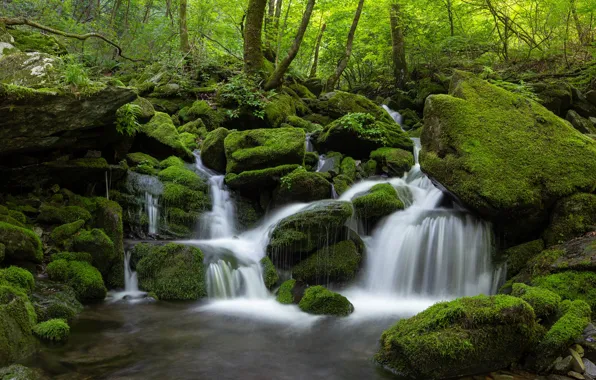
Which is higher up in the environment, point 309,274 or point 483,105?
point 483,105

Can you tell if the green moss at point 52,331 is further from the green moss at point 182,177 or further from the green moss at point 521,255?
the green moss at point 521,255

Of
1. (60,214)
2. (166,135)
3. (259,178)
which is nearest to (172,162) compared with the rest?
(166,135)

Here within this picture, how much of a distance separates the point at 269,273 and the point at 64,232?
374 centimetres

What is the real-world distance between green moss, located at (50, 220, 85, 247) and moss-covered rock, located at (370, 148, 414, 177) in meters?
7.50

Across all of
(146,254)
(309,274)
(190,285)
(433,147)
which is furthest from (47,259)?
(433,147)

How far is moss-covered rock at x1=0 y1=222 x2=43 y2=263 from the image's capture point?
6.26 metres

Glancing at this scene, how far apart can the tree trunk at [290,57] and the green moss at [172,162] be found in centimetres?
480

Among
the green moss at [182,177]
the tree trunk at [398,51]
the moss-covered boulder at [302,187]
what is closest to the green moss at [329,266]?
the moss-covered boulder at [302,187]

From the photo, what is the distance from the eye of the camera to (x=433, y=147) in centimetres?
848

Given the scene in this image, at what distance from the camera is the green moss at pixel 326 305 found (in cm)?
679

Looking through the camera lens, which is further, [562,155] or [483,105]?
[483,105]

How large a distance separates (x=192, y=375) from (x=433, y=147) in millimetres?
6172

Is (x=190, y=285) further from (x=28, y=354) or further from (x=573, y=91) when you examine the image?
(x=573, y=91)

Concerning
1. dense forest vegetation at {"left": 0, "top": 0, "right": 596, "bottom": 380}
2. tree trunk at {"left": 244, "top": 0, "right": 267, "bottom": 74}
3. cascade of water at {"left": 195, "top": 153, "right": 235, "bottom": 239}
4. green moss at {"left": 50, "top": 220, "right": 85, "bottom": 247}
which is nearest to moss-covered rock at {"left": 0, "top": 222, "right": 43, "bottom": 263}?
dense forest vegetation at {"left": 0, "top": 0, "right": 596, "bottom": 380}
